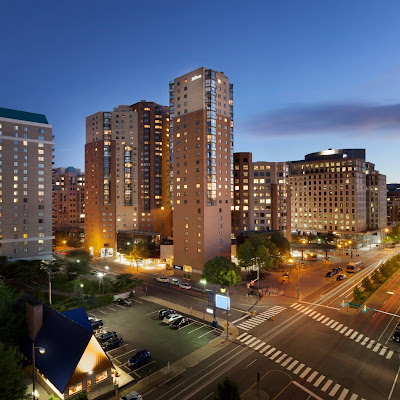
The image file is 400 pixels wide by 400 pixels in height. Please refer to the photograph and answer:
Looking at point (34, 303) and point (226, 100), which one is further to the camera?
point (226, 100)

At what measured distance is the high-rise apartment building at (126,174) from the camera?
127 m

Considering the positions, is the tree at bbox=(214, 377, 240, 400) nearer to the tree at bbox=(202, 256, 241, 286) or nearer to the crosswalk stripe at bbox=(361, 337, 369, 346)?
the crosswalk stripe at bbox=(361, 337, 369, 346)

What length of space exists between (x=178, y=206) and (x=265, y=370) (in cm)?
5673

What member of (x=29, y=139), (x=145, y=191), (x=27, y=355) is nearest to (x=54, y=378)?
(x=27, y=355)

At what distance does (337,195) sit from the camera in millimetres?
149500

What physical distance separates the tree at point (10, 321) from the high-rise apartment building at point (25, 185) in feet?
203

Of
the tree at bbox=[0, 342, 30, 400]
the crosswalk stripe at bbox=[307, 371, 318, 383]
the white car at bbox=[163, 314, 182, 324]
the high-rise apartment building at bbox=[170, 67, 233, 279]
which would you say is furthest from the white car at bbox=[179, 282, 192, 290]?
the tree at bbox=[0, 342, 30, 400]

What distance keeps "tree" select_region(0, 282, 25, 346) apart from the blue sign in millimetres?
25868

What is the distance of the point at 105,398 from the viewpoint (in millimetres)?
30250

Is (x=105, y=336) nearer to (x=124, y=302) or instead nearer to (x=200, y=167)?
(x=124, y=302)

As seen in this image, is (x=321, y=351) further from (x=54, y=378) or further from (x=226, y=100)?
(x=226, y=100)

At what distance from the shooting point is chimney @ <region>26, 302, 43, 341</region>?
3556 cm

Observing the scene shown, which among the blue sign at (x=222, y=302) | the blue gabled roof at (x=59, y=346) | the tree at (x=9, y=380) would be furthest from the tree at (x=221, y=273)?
the tree at (x=9, y=380)

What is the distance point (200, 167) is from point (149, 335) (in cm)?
4710
